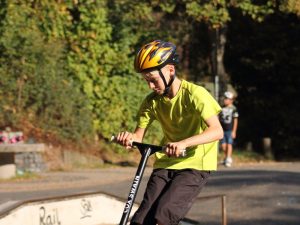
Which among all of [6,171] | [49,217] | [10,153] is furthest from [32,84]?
[49,217]

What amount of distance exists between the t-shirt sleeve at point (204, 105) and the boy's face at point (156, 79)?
0.24 m

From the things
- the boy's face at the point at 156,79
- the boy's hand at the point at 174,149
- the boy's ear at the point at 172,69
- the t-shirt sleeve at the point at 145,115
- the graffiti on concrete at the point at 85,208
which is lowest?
the graffiti on concrete at the point at 85,208

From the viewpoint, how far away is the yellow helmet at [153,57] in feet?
19.0

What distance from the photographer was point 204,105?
5898 millimetres

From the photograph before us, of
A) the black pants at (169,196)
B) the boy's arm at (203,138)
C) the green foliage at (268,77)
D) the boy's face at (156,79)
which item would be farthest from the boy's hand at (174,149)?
the green foliage at (268,77)

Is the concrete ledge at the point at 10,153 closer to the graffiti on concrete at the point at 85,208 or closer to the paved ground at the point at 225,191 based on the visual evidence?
the paved ground at the point at 225,191

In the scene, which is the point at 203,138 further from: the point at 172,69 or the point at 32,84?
the point at 32,84

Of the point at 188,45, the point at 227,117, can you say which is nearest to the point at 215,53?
the point at 188,45

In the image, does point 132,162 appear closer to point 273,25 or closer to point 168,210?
point 273,25

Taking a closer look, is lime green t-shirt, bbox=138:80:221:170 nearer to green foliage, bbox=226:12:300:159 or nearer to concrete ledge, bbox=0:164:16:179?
concrete ledge, bbox=0:164:16:179

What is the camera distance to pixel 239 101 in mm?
27328

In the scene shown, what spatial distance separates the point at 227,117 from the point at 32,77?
4.46 metres

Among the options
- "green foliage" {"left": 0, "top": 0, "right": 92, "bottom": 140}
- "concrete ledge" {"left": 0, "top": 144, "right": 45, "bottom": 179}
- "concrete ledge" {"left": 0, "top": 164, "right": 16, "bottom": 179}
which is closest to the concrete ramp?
"concrete ledge" {"left": 0, "top": 144, "right": 45, "bottom": 179}

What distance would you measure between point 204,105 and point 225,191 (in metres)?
6.88
